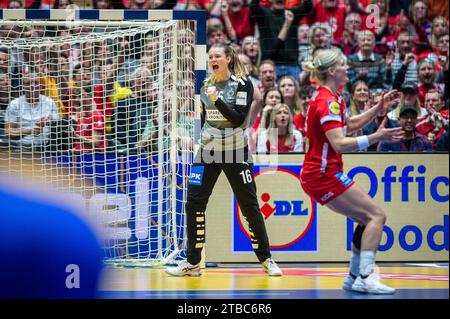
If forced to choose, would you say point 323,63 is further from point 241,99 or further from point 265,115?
point 265,115

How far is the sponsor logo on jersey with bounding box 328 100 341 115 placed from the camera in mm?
7238

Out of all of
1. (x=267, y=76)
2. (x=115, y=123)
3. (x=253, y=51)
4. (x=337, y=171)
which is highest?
(x=253, y=51)

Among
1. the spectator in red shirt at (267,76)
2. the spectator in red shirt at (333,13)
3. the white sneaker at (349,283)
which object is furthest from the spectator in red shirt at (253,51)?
the white sneaker at (349,283)

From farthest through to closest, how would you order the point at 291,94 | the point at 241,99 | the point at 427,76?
the point at 427,76 → the point at 291,94 → the point at 241,99

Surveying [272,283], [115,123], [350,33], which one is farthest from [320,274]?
[350,33]

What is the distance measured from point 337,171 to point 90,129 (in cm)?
416

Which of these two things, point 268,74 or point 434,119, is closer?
point 434,119

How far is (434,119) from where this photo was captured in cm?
1123

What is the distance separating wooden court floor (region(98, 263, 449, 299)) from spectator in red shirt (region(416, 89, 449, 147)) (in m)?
1.73

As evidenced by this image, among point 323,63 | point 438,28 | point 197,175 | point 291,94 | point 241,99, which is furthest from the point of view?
point 438,28
